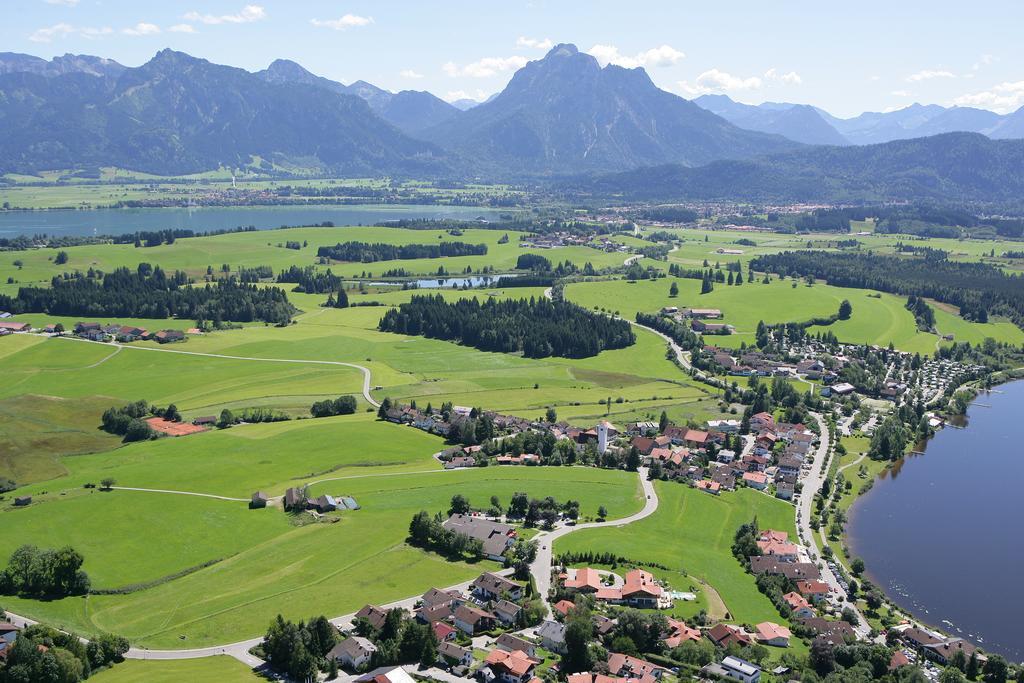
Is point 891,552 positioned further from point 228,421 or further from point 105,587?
point 228,421

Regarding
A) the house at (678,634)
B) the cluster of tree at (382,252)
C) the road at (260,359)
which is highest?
the cluster of tree at (382,252)

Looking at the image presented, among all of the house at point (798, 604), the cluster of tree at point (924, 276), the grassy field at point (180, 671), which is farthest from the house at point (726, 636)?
the cluster of tree at point (924, 276)

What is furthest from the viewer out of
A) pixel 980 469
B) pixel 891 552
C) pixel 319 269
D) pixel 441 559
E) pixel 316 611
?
pixel 319 269

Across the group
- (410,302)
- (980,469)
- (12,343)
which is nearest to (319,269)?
(410,302)

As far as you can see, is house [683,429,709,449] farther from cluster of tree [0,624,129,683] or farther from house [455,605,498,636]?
cluster of tree [0,624,129,683]

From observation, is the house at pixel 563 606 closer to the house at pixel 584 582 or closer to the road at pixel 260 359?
the house at pixel 584 582

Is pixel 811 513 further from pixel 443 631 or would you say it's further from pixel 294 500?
pixel 294 500
